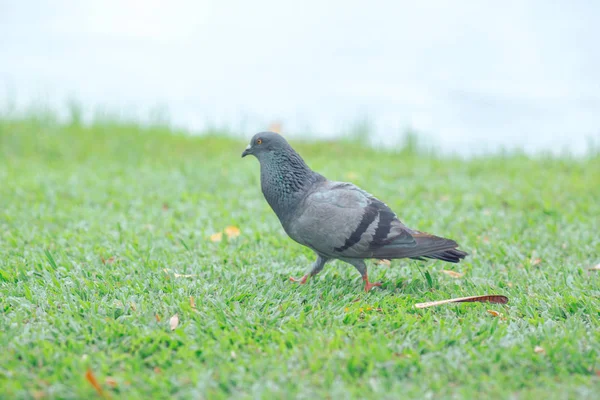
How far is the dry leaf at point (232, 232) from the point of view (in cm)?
528

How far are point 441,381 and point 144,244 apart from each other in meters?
2.85

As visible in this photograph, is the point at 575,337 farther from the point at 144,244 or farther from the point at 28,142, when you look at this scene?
the point at 28,142

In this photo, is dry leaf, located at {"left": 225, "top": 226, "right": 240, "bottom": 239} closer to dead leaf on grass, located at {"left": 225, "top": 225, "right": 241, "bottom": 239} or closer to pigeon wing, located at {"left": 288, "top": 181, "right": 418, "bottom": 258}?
dead leaf on grass, located at {"left": 225, "top": 225, "right": 241, "bottom": 239}

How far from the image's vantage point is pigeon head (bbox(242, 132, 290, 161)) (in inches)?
171

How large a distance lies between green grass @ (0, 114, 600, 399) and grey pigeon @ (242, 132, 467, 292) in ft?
0.88

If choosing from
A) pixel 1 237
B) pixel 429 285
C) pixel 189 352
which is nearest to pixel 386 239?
pixel 429 285

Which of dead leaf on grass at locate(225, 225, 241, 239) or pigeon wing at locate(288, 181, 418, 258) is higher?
pigeon wing at locate(288, 181, 418, 258)

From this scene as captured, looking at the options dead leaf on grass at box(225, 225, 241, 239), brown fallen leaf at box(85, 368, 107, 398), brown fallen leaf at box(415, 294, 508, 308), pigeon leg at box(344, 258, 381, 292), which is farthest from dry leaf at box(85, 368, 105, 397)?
dead leaf on grass at box(225, 225, 241, 239)

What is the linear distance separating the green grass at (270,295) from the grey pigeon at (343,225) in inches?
10.6

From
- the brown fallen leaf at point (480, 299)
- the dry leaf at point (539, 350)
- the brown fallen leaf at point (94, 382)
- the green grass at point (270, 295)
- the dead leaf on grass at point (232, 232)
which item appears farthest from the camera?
the dead leaf on grass at point (232, 232)

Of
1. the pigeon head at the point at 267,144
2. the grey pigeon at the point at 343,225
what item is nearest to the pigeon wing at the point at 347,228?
the grey pigeon at the point at 343,225

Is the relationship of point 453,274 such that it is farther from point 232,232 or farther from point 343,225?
point 232,232

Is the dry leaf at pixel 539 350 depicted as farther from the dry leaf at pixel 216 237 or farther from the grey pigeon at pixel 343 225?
the dry leaf at pixel 216 237

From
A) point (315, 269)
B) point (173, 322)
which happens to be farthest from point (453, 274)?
point (173, 322)
